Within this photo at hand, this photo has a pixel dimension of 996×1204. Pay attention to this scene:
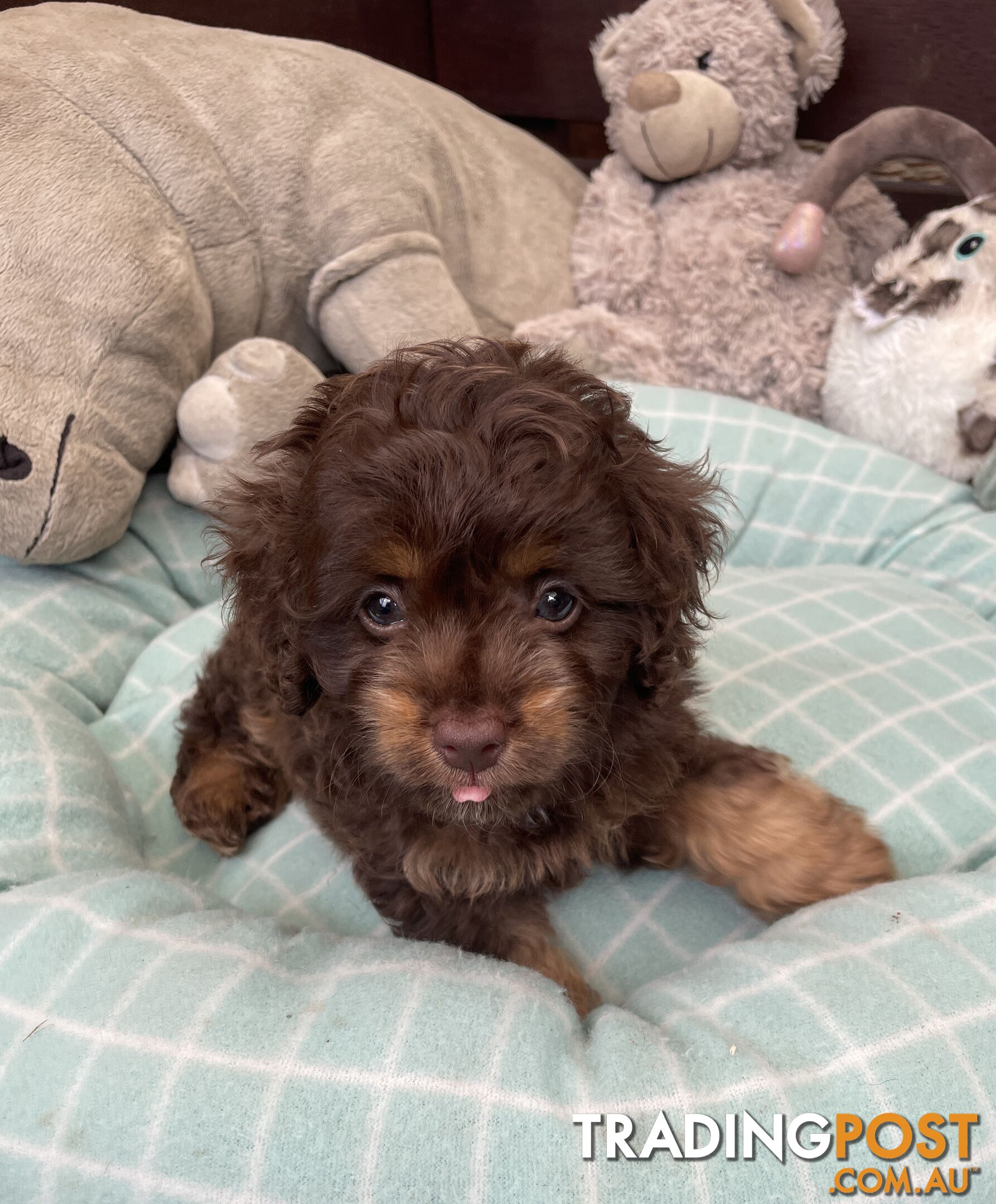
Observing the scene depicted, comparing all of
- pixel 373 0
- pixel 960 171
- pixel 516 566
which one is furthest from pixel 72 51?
pixel 960 171

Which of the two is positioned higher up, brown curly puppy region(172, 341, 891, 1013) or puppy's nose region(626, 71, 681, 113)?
puppy's nose region(626, 71, 681, 113)

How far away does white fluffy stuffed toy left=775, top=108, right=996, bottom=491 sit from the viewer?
11.5 ft

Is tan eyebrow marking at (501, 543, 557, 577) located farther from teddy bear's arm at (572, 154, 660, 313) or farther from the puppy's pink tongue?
teddy bear's arm at (572, 154, 660, 313)

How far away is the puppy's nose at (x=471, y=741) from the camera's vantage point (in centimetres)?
151

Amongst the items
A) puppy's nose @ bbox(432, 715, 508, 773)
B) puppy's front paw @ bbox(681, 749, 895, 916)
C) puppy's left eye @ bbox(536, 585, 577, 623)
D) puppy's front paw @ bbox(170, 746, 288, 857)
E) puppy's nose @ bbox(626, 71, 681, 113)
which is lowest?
puppy's front paw @ bbox(170, 746, 288, 857)

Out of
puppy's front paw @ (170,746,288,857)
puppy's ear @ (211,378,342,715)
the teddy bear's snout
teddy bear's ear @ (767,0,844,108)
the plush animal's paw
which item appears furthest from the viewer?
teddy bear's ear @ (767,0,844,108)

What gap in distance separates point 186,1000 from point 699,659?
5.48 ft

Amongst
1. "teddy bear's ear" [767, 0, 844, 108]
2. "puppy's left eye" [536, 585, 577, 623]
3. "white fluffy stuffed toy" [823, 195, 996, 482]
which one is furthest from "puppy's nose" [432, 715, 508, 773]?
"teddy bear's ear" [767, 0, 844, 108]

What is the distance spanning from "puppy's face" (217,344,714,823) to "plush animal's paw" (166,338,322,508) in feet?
4.57

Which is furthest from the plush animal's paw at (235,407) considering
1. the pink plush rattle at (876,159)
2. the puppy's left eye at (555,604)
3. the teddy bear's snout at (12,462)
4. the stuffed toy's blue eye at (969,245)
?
the stuffed toy's blue eye at (969,245)

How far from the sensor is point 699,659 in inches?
106

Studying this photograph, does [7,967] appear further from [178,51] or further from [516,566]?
[178,51]

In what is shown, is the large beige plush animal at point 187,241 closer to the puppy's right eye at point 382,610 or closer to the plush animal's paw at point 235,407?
the plush animal's paw at point 235,407

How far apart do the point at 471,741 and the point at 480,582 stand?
0.95 ft
